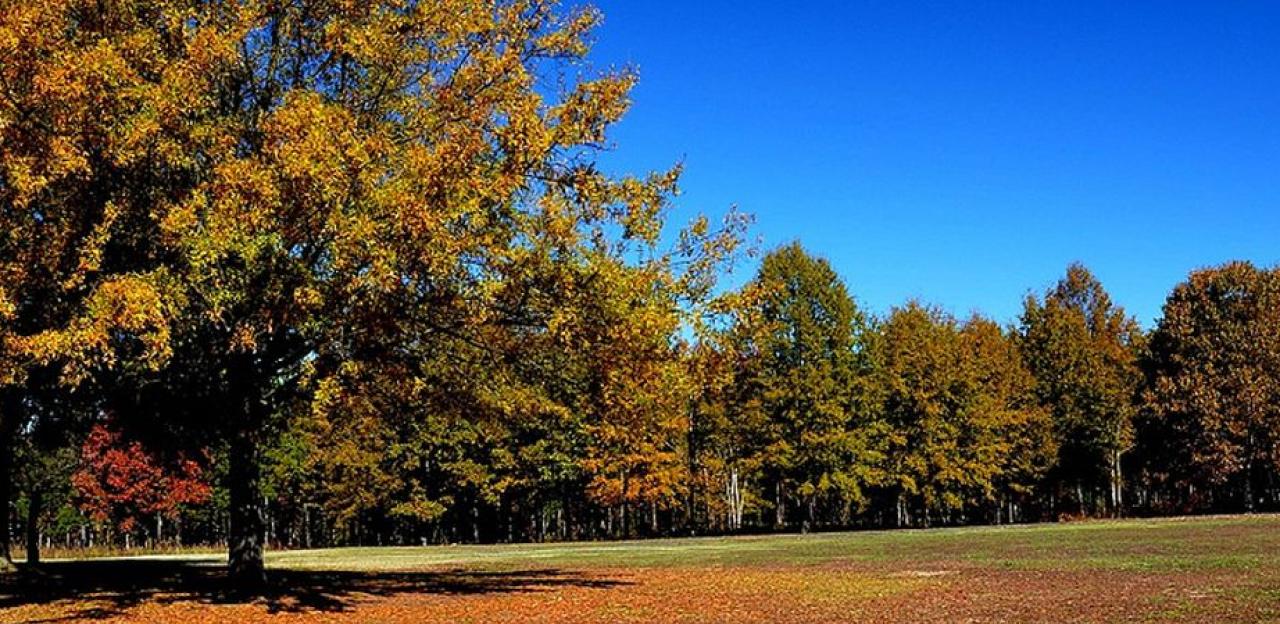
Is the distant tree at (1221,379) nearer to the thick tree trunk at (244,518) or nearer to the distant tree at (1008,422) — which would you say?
the distant tree at (1008,422)

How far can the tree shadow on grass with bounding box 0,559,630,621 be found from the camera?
70.5ft

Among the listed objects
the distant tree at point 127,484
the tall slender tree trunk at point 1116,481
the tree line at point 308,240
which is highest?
the tree line at point 308,240

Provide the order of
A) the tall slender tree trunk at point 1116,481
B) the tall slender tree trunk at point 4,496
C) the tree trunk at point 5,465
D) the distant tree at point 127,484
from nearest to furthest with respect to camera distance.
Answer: the tree trunk at point 5,465, the tall slender tree trunk at point 4,496, the tall slender tree trunk at point 1116,481, the distant tree at point 127,484

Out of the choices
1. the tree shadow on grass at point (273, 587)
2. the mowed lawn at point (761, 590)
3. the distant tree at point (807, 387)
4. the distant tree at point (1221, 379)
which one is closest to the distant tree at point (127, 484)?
the distant tree at point (807, 387)

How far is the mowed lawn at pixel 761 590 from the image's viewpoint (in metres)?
17.4

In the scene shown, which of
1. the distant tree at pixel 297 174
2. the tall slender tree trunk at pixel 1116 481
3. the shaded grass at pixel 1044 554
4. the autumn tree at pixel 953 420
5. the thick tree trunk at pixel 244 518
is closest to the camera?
the distant tree at pixel 297 174

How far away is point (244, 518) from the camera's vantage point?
2253 centimetres

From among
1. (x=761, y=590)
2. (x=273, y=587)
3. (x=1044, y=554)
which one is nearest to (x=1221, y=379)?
(x=1044, y=554)

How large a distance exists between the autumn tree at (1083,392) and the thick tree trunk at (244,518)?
6108cm

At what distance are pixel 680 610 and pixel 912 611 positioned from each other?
3826 mm

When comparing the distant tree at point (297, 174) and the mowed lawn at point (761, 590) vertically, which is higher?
the distant tree at point (297, 174)

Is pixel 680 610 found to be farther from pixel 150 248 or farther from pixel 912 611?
pixel 150 248

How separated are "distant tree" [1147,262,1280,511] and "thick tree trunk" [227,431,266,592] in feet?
193

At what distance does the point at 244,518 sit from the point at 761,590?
10.1 meters
